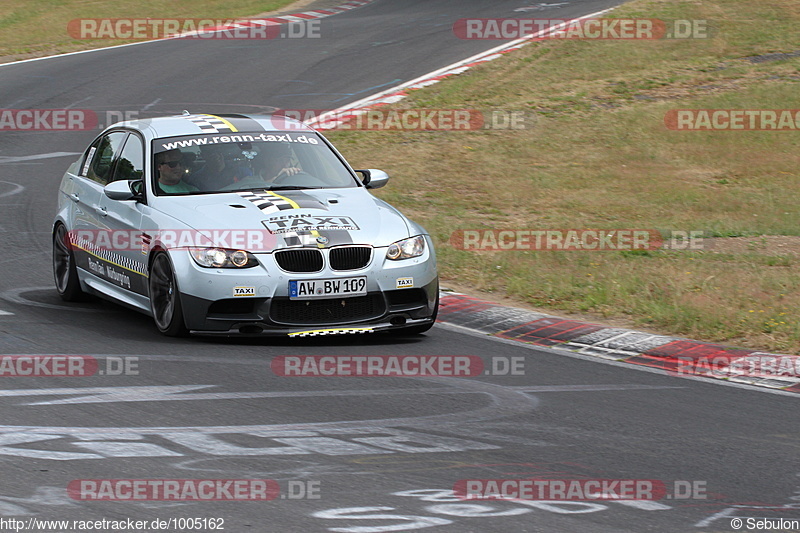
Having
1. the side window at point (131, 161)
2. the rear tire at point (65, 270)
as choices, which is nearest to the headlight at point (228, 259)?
the side window at point (131, 161)

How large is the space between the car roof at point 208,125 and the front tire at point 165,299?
1426 millimetres

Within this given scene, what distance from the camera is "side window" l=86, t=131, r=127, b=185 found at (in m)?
9.87

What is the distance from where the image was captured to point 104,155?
396 inches

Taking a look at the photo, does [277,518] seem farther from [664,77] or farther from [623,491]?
[664,77]

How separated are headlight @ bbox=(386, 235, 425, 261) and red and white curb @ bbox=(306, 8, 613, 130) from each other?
36.4 ft

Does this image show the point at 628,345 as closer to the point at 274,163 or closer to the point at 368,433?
the point at 368,433

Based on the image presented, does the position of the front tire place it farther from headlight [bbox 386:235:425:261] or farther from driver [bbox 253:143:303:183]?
headlight [bbox 386:235:425:261]

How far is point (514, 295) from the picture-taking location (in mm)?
10398

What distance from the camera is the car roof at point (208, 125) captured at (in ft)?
31.3

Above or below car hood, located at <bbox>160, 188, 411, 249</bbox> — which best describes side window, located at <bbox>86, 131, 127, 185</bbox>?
above

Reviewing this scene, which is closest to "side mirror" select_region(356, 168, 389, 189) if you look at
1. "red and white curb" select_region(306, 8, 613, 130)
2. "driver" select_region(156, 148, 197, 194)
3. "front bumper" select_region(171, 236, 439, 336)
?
"front bumper" select_region(171, 236, 439, 336)

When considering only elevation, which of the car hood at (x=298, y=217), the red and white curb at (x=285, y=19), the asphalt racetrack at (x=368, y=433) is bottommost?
the asphalt racetrack at (x=368, y=433)

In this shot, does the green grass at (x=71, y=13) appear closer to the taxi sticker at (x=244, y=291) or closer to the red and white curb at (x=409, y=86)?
the red and white curb at (x=409, y=86)

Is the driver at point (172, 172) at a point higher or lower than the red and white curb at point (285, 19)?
lower
